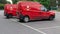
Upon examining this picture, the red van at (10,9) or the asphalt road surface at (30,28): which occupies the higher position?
the red van at (10,9)

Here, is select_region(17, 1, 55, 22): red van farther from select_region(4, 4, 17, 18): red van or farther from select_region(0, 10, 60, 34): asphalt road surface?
select_region(4, 4, 17, 18): red van

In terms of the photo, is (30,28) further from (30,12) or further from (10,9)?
(10,9)

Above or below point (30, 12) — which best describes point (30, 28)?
below

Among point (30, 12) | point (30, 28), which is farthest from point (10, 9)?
point (30, 28)

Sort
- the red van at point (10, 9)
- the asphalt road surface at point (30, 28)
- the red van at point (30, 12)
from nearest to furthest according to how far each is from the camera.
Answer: the asphalt road surface at point (30, 28), the red van at point (30, 12), the red van at point (10, 9)

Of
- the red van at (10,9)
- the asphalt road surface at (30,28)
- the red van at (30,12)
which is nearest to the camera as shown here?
the asphalt road surface at (30,28)

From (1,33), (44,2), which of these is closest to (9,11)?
(1,33)

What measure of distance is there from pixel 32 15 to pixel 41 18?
3.61 feet

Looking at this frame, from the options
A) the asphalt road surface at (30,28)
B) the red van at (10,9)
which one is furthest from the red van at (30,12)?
the red van at (10,9)

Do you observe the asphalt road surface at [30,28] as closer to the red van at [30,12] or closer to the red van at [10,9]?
the red van at [30,12]

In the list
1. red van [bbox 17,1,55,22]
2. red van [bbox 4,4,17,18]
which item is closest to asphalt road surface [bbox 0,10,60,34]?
red van [bbox 17,1,55,22]

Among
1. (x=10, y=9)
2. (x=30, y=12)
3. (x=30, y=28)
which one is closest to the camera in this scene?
(x=30, y=28)

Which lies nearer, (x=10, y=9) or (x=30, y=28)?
(x=30, y=28)

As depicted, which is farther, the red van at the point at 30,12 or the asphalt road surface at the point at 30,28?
the red van at the point at 30,12
